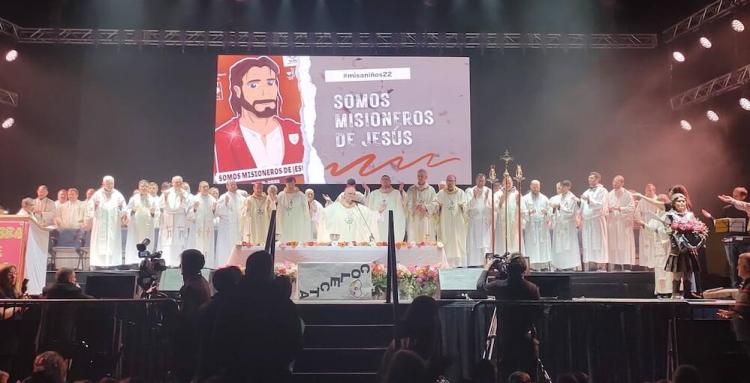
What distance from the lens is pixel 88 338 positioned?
23.6 feet

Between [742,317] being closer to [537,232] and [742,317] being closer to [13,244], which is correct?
[537,232]

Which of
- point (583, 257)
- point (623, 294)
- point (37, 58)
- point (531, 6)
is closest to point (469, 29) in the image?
point (531, 6)

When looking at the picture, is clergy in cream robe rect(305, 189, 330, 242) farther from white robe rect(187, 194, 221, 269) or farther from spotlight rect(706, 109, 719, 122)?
spotlight rect(706, 109, 719, 122)

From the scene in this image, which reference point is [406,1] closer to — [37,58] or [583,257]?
[583,257]

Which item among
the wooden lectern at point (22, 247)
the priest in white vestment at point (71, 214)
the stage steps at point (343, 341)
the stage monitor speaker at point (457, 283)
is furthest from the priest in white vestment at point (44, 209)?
the stage monitor speaker at point (457, 283)

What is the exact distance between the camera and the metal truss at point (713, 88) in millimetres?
14156

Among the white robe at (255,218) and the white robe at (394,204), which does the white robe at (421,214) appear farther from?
the white robe at (255,218)

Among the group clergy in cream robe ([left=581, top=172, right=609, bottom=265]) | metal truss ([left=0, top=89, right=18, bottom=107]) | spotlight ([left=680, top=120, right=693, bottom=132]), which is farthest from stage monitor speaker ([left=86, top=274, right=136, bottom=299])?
spotlight ([left=680, top=120, right=693, bottom=132])

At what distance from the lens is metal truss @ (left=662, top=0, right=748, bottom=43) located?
14531 millimetres

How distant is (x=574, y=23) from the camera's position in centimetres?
1725

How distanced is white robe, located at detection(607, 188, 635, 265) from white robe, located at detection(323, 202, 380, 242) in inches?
205

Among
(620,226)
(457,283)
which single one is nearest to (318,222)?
(457,283)

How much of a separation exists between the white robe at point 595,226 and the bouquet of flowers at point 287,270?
22.6 ft

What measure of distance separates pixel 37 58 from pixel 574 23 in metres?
13.6
